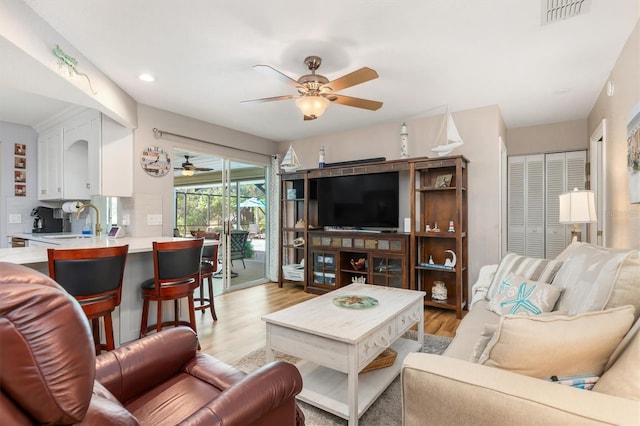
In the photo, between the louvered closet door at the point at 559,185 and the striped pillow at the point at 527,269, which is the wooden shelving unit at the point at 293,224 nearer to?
the striped pillow at the point at 527,269

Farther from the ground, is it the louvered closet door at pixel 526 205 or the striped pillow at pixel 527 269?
the louvered closet door at pixel 526 205

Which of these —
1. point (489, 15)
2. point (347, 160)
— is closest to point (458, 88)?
point (489, 15)

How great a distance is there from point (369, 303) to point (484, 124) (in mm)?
2791

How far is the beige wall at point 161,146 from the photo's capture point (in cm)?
370

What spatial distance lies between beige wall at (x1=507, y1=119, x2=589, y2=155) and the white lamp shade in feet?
6.88

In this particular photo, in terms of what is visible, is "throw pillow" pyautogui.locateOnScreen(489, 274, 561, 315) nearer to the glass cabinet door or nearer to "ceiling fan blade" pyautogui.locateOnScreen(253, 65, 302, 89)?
the glass cabinet door

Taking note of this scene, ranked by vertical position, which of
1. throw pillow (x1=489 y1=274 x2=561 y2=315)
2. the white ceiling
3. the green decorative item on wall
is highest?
the white ceiling

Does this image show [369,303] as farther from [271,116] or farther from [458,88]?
[271,116]

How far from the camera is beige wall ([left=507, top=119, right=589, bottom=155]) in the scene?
4.31 m

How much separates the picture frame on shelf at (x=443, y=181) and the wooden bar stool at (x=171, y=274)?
110 inches

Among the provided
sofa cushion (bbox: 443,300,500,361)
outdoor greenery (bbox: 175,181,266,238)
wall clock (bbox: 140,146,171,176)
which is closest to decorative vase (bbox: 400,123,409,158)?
sofa cushion (bbox: 443,300,500,361)

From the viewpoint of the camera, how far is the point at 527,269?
2.18 metres

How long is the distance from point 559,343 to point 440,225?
10.5 ft

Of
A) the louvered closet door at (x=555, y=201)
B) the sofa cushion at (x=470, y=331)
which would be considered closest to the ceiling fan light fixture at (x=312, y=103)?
the sofa cushion at (x=470, y=331)
